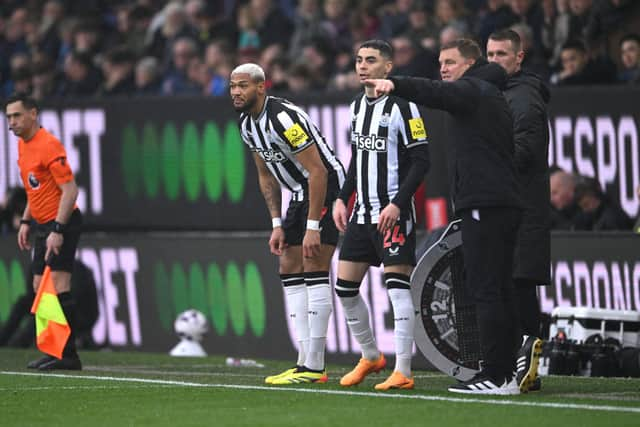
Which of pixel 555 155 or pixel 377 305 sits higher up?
pixel 555 155

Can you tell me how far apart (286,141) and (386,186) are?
2.91ft

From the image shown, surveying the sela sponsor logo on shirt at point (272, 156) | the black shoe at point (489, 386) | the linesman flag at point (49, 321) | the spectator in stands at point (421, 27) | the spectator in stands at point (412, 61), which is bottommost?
the black shoe at point (489, 386)

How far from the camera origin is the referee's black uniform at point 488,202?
943 centimetres

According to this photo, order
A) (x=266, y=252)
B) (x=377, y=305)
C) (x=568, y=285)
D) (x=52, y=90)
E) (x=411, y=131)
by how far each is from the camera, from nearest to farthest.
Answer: (x=411, y=131) → (x=568, y=285) → (x=377, y=305) → (x=266, y=252) → (x=52, y=90)

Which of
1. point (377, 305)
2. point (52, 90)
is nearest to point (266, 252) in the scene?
point (377, 305)

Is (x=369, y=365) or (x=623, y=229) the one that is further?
(x=623, y=229)

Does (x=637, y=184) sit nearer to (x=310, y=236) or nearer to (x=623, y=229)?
(x=623, y=229)

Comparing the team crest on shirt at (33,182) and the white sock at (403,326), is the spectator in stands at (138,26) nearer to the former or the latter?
the team crest on shirt at (33,182)

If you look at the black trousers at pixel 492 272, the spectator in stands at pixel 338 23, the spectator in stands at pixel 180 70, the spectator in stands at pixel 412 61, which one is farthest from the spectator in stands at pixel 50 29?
the black trousers at pixel 492 272

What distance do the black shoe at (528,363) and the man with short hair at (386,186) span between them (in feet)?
2.35

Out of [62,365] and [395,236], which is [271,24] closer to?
[62,365]

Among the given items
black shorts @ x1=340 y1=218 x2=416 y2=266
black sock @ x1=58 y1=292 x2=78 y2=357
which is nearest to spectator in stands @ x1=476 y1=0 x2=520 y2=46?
black sock @ x1=58 y1=292 x2=78 y2=357

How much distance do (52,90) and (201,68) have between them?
2.29 meters

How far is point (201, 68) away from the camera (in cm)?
1841
